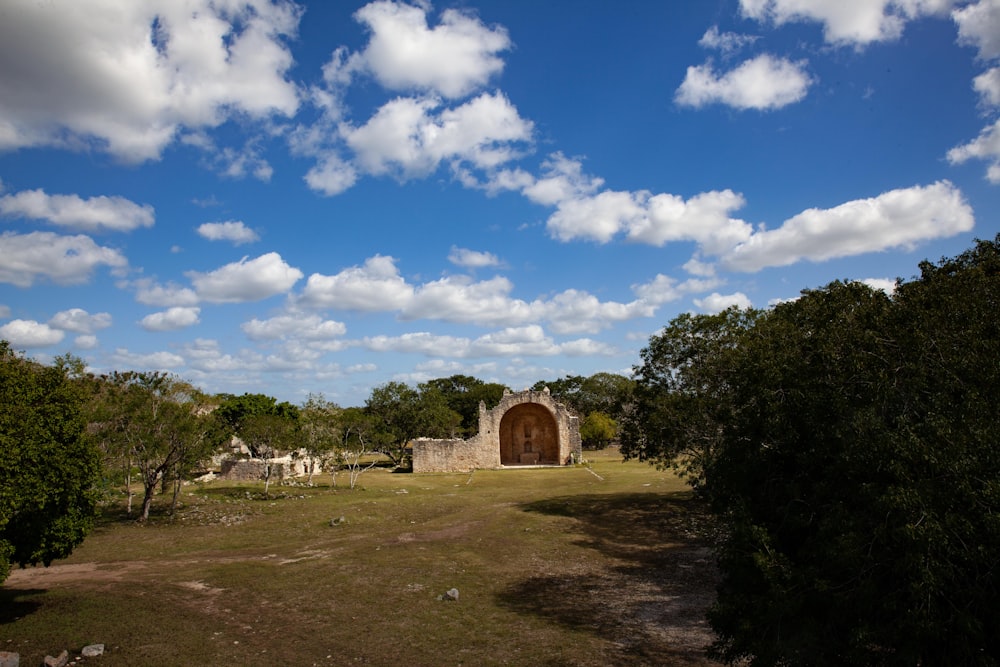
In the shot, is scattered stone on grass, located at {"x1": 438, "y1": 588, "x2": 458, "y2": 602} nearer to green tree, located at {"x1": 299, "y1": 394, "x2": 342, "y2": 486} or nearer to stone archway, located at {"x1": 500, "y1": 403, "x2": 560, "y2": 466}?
green tree, located at {"x1": 299, "y1": 394, "x2": 342, "y2": 486}

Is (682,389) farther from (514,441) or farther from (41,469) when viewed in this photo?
(514,441)

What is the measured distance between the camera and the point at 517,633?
10.8 m

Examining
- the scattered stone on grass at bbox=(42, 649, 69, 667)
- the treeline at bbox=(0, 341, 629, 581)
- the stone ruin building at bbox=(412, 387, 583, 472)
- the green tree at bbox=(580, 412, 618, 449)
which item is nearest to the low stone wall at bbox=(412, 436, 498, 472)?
the stone ruin building at bbox=(412, 387, 583, 472)

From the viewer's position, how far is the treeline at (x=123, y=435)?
11.3 metres

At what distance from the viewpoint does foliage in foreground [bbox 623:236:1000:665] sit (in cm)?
567

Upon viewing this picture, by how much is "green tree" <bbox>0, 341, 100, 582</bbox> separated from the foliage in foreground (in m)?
12.5

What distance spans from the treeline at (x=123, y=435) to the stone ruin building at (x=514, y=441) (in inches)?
127

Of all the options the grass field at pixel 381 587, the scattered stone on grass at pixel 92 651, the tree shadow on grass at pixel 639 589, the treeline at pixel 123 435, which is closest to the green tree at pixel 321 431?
the treeline at pixel 123 435

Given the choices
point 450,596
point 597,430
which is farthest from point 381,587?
point 597,430

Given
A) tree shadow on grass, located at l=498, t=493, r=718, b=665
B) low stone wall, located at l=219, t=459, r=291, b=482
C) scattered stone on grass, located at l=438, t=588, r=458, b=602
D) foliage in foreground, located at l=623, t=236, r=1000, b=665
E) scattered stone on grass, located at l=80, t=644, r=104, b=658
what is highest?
foliage in foreground, located at l=623, t=236, r=1000, b=665

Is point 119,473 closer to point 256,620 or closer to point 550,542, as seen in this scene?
point 256,620

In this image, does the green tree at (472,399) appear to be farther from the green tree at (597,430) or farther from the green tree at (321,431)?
the green tree at (321,431)

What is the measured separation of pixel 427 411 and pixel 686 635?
34.1 metres

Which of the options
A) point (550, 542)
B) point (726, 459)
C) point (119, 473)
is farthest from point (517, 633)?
point (119, 473)
